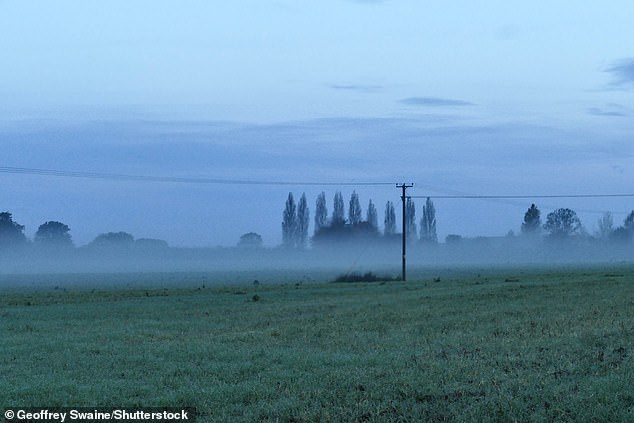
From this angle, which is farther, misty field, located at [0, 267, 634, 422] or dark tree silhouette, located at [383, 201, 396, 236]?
dark tree silhouette, located at [383, 201, 396, 236]

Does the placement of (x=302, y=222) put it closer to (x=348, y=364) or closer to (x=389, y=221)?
(x=389, y=221)

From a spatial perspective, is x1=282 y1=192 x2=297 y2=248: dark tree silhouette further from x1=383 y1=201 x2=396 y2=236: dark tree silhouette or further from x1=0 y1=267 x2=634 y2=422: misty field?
x1=0 y1=267 x2=634 y2=422: misty field

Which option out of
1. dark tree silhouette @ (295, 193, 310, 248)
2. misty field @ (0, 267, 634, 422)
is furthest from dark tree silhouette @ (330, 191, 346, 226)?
misty field @ (0, 267, 634, 422)

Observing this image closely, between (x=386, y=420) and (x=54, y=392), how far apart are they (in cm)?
631

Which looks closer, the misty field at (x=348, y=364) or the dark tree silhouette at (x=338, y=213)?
the misty field at (x=348, y=364)

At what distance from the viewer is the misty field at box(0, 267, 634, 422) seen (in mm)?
13195

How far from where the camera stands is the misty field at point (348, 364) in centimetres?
1320

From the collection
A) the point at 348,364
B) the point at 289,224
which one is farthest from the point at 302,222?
the point at 348,364

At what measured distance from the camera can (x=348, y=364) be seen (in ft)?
58.0

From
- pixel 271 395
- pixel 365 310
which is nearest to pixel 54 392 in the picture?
pixel 271 395

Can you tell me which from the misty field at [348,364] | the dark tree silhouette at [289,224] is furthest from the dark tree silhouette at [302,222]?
the misty field at [348,364]

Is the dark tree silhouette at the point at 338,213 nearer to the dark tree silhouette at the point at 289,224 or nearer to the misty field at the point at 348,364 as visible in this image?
the dark tree silhouette at the point at 289,224

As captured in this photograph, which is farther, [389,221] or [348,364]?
[389,221]

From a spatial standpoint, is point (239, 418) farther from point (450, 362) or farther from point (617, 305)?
point (617, 305)
